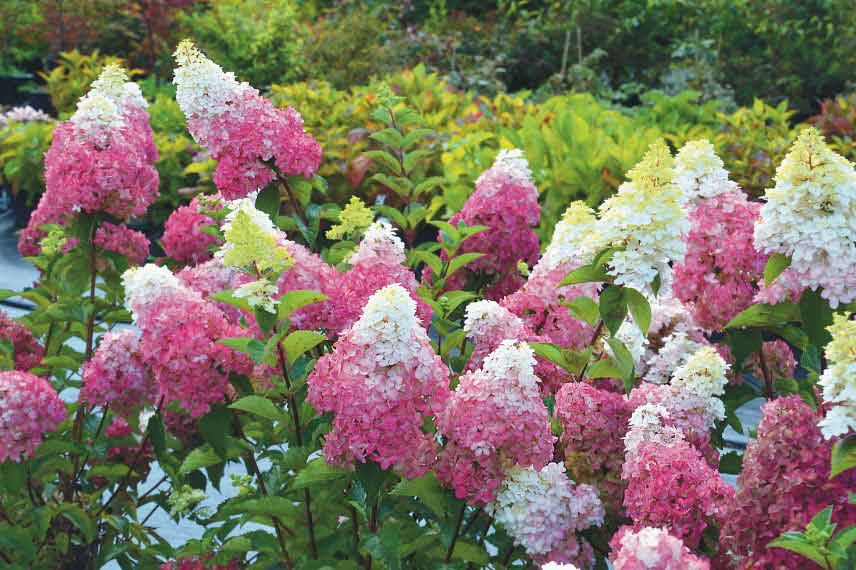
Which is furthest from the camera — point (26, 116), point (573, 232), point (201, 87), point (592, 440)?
point (26, 116)

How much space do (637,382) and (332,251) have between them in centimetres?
72

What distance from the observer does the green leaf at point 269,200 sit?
2232 mm

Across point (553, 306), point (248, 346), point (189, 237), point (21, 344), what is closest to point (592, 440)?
point (553, 306)

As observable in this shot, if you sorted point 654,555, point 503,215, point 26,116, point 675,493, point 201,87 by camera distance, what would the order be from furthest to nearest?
point 26,116 → point 503,215 → point 201,87 → point 675,493 → point 654,555

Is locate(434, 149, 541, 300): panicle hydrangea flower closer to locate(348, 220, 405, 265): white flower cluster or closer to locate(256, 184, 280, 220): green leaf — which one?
locate(256, 184, 280, 220): green leaf

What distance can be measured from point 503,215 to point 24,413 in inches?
44.3

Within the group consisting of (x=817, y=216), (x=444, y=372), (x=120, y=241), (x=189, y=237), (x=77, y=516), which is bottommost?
(x=77, y=516)

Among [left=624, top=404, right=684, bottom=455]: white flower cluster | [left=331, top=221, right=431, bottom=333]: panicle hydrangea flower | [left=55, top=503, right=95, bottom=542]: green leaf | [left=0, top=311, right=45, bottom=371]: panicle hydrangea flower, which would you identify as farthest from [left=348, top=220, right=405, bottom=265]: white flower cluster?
[left=0, top=311, right=45, bottom=371]: panicle hydrangea flower

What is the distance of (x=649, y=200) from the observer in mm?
1603

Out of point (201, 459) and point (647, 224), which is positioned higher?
point (647, 224)

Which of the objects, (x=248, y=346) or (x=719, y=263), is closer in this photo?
(x=248, y=346)

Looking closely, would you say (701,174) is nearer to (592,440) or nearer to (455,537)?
(592,440)

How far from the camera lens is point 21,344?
2.44 m

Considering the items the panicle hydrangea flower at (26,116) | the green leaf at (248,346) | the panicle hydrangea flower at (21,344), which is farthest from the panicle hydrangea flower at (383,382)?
the panicle hydrangea flower at (26,116)
